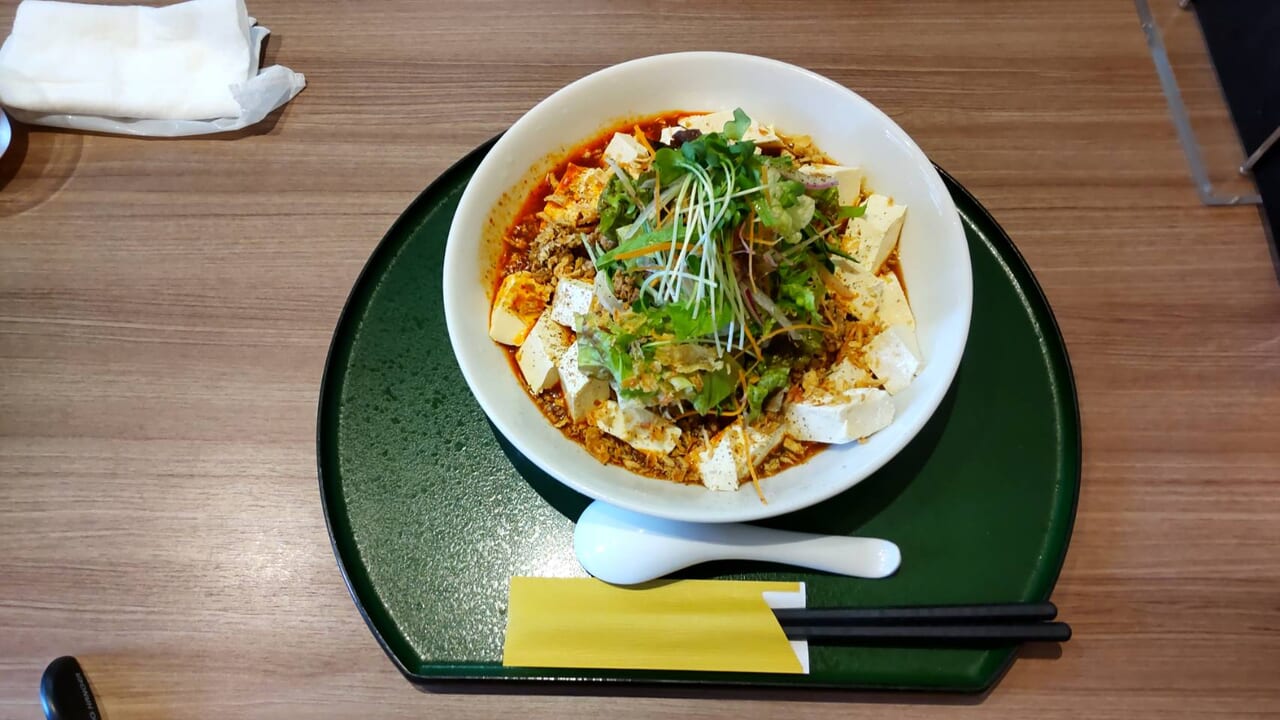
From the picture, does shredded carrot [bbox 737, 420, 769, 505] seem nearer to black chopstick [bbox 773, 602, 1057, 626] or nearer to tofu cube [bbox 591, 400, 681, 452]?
tofu cube [bbox 591, 400, 681, 452]

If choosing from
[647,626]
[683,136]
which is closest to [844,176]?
[683,136]

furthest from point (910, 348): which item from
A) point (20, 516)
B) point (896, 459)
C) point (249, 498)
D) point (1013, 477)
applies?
point (20, 516)

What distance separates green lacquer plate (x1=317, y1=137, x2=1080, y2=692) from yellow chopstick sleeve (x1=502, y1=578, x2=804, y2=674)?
3 centimetres

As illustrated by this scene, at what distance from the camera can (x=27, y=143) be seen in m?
1.90

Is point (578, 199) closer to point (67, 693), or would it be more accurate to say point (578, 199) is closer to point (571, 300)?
point (571, 300)

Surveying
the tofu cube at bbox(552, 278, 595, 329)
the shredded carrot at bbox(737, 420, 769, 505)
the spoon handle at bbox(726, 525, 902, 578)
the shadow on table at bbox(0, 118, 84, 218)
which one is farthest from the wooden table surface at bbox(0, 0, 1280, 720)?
the tofu cube at bbox(552, 278, 595, 329)

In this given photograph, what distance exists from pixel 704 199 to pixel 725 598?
75cm

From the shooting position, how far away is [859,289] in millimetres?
1407

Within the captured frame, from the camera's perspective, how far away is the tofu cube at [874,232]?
4.63 ft

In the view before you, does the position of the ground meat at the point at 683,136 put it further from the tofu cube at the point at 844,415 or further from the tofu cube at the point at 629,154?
the tofu cube at the point at 844,415

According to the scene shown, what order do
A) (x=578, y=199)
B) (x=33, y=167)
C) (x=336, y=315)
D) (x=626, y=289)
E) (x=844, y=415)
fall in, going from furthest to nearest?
(x=33, y=167)
(x=336, y=315)
(x=578, y=199)
(x=626, y=289)
(x=844, y=415)

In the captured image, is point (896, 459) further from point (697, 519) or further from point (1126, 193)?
point (1126, 193)

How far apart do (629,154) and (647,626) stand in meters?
0.96

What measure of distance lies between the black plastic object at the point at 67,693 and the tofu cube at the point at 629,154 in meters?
1.48
